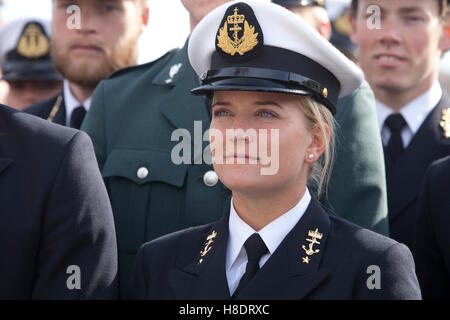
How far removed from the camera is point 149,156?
3639mm

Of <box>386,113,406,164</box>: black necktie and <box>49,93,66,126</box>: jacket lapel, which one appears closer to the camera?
<box>386,113,406,164</box>: black necktie

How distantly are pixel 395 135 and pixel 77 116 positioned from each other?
1787mm

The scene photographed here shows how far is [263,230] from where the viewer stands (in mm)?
2986

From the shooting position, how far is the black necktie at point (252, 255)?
2.90 metres

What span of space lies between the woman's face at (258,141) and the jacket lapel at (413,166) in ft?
4.32

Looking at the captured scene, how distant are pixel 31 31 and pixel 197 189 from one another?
343 centimetres

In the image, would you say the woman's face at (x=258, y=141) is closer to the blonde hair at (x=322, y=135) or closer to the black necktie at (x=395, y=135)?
the blonde hair at (x=322, y=135)

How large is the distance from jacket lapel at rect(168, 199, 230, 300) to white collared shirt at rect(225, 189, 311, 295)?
1.3 inches

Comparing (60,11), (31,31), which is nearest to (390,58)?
(60,11)

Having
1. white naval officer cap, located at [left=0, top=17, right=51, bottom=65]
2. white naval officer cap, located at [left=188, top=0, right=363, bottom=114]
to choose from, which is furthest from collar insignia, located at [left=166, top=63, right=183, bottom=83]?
white naval officer cap, located at [left=0, top=17, right=51, bottom=65]

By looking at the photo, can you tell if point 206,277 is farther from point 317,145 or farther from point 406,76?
point 406,76

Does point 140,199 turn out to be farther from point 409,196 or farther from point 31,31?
point 31,31

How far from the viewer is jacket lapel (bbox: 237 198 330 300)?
9.35 feet

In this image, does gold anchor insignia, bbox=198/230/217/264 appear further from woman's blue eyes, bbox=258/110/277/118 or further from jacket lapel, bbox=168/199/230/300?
woman's blue eyes, bbox=258/110/277/118
